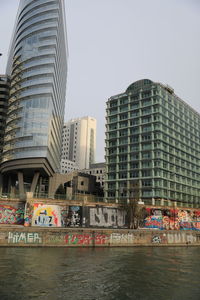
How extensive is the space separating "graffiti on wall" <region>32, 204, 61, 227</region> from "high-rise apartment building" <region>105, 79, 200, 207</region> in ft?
128

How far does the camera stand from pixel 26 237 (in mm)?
45656

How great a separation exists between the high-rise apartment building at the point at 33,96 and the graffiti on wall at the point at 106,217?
31951 millimetres

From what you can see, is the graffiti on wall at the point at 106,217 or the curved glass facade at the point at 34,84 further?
the curved glass facade at the point at 34,84

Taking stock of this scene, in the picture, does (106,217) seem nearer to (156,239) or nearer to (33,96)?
(156,239)

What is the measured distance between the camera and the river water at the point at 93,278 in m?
21.3

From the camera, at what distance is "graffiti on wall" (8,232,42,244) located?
4462 centimetres

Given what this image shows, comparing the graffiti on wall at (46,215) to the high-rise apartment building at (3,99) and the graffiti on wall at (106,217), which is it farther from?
the high-rise apartment building at (3,99)

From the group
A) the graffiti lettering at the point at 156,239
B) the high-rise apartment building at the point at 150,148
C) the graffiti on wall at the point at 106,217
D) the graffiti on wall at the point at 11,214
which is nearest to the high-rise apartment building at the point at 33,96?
the high-rise apartment building at the point at 150,148

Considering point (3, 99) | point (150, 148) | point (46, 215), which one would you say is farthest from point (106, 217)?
point (3, 99)

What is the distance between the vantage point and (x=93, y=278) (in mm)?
26344

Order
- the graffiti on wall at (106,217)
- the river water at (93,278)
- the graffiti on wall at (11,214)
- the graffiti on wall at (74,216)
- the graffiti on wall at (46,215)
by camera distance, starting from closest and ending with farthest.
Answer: the river water at (93,278), the graffiti on wall at (46,215), the graffiti on wall at (11,214), the graffiti on wall at (74,216), the graffiti on wall at (106,217)

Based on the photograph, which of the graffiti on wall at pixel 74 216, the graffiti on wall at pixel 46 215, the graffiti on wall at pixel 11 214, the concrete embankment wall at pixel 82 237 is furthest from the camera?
the graffiti on wall at pixel 74 216

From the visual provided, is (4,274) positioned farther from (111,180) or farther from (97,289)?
(111,180)

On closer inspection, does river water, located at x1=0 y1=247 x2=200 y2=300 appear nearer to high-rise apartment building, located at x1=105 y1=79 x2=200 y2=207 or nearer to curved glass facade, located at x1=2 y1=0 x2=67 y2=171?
curved glass facade, located at x1=2 y1=0 x2=67 y2=171
